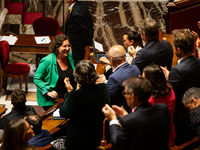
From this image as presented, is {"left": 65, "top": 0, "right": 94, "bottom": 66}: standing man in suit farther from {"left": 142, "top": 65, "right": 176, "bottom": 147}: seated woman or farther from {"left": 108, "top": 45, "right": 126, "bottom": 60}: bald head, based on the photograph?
{"left": 142, "top": 65, "right": 176, "bottom": 147}: seated woman

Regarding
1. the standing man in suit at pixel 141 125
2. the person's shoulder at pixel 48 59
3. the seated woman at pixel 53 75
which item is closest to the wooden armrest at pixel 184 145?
the standing man in suit at pixel 141 125

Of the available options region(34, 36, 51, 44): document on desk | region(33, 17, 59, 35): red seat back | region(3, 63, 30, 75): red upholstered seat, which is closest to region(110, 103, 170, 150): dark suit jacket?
region(3, 63, 30, 75): red upholstered seat

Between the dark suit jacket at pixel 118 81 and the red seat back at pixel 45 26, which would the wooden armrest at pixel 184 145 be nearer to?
the dark suit jacket at pixel 118 81

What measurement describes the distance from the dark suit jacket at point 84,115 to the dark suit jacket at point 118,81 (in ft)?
1.06

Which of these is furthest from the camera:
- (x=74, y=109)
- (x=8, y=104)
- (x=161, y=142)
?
(x=8, y=104)

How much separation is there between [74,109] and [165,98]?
0.72m

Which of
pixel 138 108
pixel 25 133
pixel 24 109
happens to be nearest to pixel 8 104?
pixel 24 109

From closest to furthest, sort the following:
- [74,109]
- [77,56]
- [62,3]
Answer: [74,109] < [77,56] < [62,3]

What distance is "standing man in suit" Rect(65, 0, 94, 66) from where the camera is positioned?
4391 millimetres

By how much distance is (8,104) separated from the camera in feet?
16.4

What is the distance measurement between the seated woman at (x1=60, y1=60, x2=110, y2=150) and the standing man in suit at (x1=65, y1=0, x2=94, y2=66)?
7.51 feet

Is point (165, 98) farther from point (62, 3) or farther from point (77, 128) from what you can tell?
point (62, 3)

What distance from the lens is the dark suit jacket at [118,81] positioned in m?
2.54

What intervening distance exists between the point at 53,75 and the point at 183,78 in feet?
5.15
